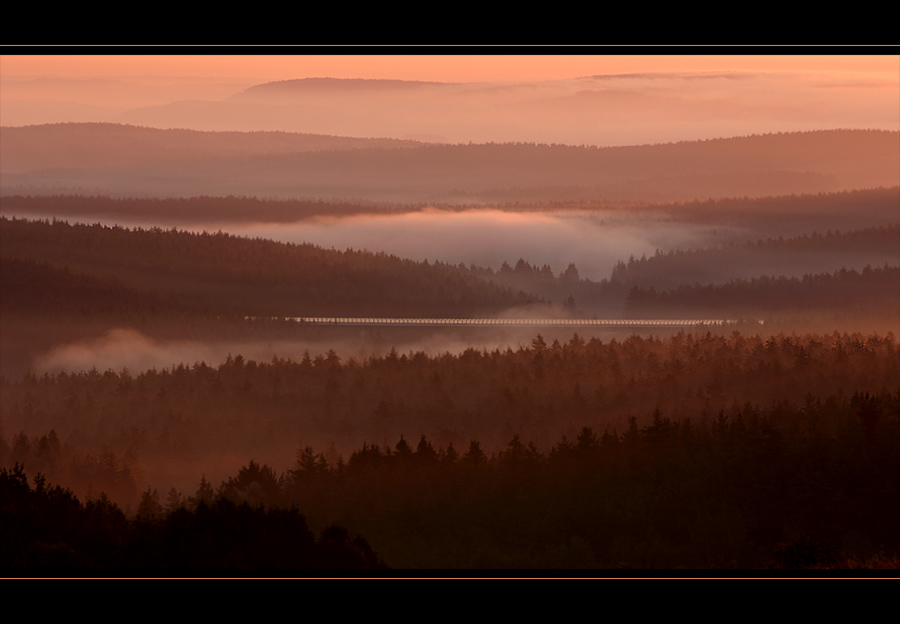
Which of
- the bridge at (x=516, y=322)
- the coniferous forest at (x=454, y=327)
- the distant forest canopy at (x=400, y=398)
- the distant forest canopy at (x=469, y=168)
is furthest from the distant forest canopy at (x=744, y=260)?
the distant forest canopy at (x=400, y=398)

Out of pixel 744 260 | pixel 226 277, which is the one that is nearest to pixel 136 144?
pixel 226 277

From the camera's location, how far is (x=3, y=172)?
1670cm

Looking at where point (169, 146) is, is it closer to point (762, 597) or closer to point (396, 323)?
point (396, 323)

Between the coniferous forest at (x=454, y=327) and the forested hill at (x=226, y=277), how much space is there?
6 cm

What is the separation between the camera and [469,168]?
56.1ft

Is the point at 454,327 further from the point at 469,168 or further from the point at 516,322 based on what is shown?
the point at 469,168

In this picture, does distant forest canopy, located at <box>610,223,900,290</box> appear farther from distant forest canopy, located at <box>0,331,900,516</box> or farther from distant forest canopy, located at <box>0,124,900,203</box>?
distant forest canopy, located at <box>0,331,900,516</box>

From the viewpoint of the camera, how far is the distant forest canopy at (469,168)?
55.0 feet

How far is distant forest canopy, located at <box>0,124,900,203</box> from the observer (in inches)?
659

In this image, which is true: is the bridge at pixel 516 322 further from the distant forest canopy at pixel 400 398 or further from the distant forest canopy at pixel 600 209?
the distant forest canopy at pixel 600 209

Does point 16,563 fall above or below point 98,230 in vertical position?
below
